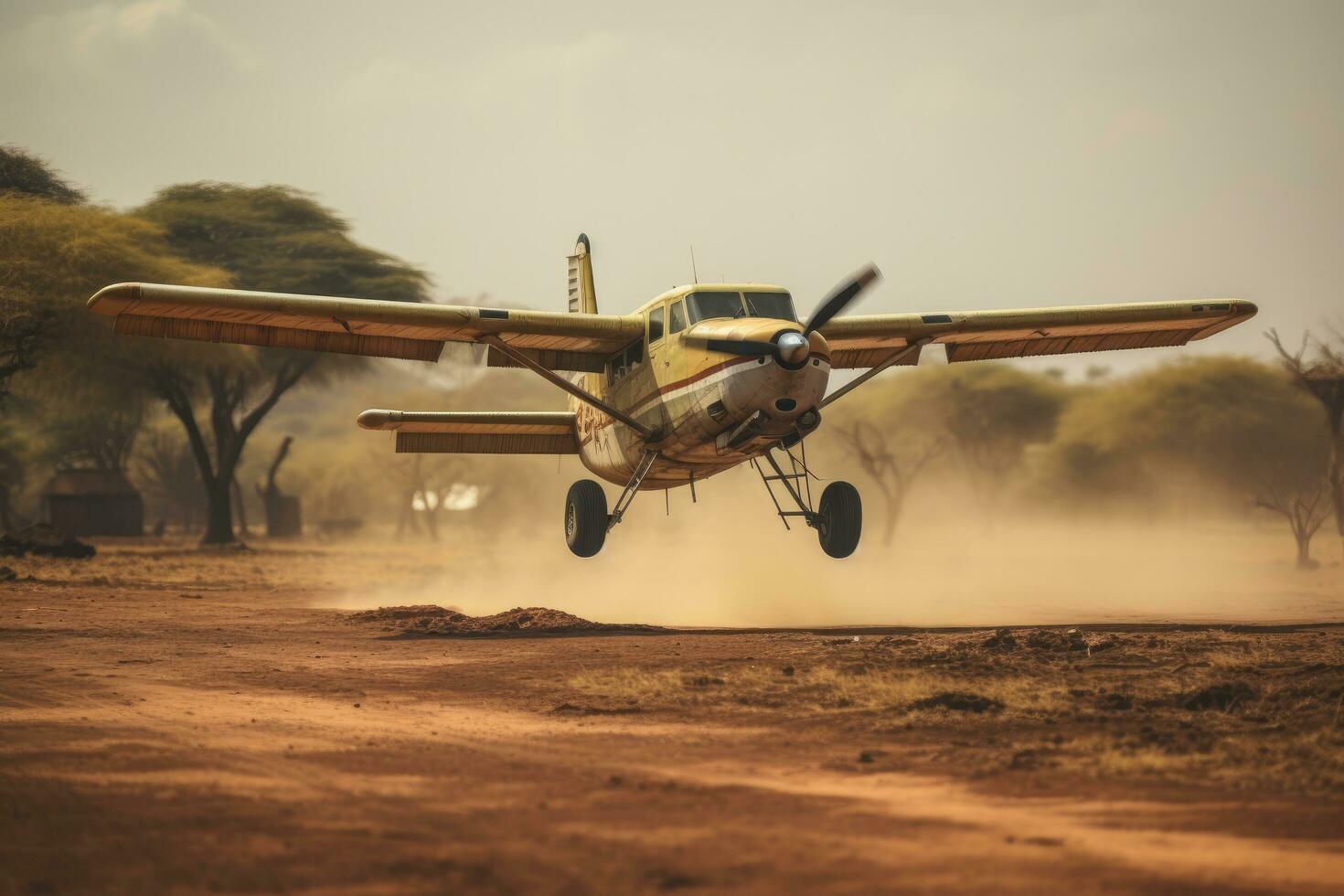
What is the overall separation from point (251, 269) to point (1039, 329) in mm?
36353

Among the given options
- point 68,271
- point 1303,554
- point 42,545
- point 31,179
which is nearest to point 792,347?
point 1303,554

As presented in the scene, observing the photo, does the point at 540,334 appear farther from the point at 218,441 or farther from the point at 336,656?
the point at 218,441

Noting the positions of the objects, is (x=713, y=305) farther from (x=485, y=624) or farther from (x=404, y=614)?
(x=404, y=614)

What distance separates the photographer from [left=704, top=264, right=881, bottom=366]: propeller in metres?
15.9

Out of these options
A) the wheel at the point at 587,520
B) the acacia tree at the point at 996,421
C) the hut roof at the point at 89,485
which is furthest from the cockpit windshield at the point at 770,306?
the hut roof at the point at 89,485

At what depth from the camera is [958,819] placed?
22.8ft

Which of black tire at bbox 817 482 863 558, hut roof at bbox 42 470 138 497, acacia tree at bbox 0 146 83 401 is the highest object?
acacia tree at bbox 0 146 83 401

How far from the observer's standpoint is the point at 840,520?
61.5 ft

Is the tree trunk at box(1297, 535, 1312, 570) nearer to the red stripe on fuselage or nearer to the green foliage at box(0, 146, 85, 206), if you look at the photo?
the red stripe on fuselage

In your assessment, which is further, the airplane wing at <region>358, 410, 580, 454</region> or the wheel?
the airplane wing at <region>358, 410, 580, 454</region>

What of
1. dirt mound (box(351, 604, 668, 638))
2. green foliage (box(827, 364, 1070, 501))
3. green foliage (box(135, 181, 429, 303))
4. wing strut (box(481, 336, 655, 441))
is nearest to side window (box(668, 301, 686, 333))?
wing strut (box(481, 336, 655, 441))

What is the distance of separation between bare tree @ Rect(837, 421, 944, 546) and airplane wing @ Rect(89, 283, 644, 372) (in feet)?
103

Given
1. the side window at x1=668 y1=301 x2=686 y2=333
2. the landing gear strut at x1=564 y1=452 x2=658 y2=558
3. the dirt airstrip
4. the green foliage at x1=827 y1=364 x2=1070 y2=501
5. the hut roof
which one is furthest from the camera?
the green foliage at x1=827 y1=364 x2=1070 y2=501

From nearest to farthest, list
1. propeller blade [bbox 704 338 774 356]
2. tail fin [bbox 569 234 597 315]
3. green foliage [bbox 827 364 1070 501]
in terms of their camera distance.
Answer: propeller blade [bbox 704 338 774 356]
tail fin [bbox 569 234 597 315]
green foliage [bbox 827 364 1070 501]
